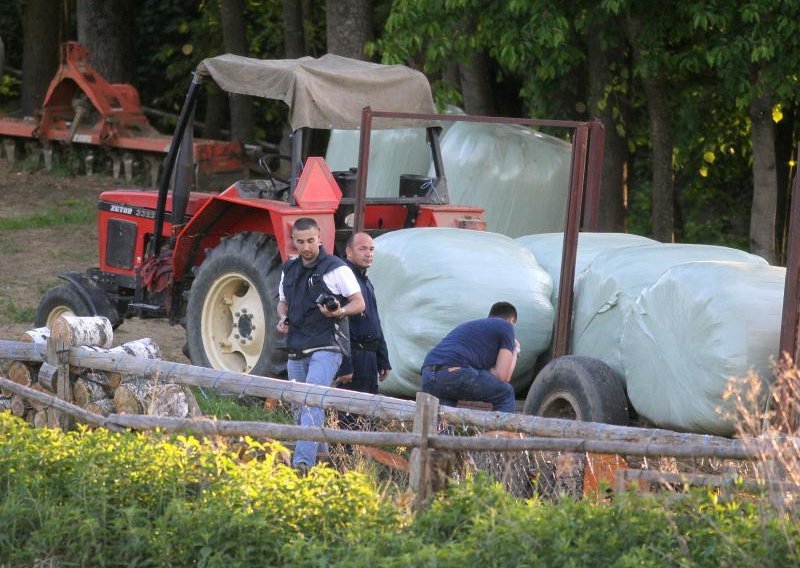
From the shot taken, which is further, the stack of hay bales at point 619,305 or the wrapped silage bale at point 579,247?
the wrapped silage bale at point 579,247

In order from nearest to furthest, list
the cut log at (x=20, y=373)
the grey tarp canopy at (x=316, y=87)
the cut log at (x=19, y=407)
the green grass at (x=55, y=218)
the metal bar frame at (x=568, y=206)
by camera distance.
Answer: the cut log at (x=19, y=407) → the cut log at (x=20, y=373) → the metal bar frame at (x=568, y=206) → the grey tarp canopy at (x=316, y=87) → the green grass at (x=55, y=218)

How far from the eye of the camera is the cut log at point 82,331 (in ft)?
23.9

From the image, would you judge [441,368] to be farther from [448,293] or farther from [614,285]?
[614,285]

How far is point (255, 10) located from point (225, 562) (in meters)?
18.3

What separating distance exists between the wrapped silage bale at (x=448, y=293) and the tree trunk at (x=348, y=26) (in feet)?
22.8

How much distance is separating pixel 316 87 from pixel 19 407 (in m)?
2.90

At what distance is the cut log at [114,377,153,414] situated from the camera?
7258mm

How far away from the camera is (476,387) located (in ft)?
23.5

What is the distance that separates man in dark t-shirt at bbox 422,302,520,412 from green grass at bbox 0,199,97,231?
31.7ft

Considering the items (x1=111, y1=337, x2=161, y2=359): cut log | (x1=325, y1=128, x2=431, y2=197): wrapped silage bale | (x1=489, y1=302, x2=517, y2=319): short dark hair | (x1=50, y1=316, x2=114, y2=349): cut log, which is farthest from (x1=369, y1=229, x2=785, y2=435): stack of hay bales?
(x1=325, y1=128, x2=431, y2=197): wrapped silage bale

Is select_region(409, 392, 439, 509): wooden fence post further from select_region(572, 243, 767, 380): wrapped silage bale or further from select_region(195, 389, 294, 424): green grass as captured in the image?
select_region(195, 389, 294, 424): green grass

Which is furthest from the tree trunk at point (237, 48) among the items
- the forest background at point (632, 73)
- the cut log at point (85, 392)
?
the cut log at point (85, 392)

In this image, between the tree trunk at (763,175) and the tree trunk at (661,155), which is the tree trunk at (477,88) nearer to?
the tree trunk at (661,155)

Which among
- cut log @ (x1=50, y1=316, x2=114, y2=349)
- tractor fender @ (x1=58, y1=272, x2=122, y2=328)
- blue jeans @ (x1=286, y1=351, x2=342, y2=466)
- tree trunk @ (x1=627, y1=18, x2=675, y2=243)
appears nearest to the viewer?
blue jeans @ (x1=286, y1=351, x2=342, y2=466)
